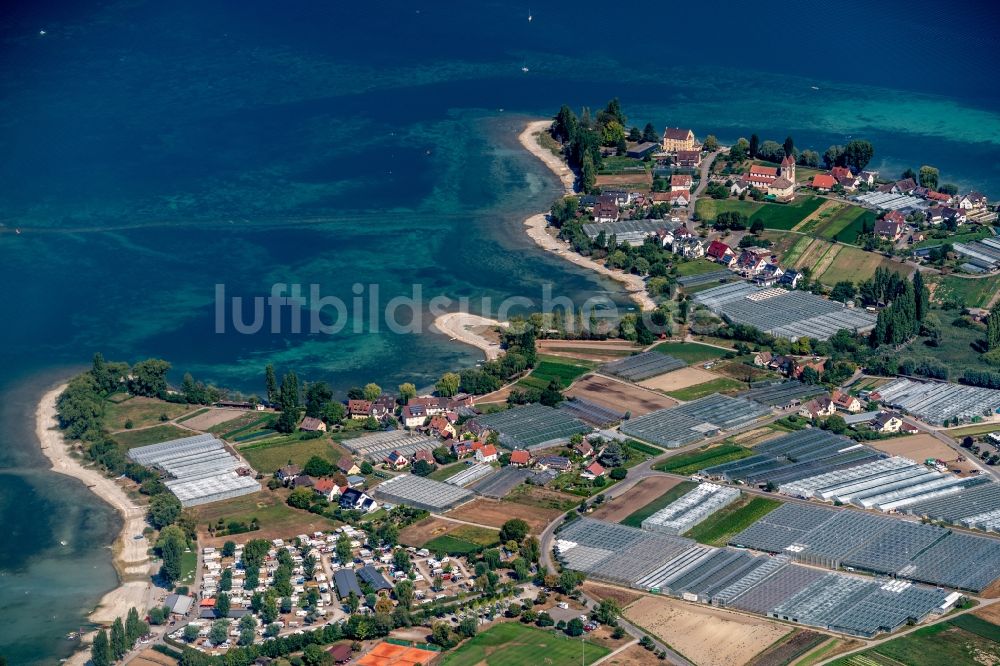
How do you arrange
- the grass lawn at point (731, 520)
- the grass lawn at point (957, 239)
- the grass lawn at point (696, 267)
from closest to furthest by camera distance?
the grass lawn at point (731, 520)
the grass lawn at point (696, 267)
the grass lawn at point (957, 239)

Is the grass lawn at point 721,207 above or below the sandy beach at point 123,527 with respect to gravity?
above

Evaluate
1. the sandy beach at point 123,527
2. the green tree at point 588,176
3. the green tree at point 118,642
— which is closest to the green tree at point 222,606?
the sandy beach at point 123,527

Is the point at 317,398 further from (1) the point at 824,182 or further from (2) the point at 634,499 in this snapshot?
(1) the point at 824,182

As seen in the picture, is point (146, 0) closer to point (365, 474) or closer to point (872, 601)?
point (365, 474)

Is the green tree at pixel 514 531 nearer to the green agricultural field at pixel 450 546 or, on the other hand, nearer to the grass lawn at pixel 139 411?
the green agricultural field at pixel 450 546

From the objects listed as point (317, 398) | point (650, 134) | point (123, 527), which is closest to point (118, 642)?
point (123, 527)

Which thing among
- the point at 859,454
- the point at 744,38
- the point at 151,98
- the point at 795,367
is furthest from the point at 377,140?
the point at 859,454

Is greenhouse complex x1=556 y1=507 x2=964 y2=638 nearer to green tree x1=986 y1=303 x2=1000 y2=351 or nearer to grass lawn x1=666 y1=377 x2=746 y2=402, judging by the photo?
grass lawn x1=666 y1=377 x2=746 y2=402
